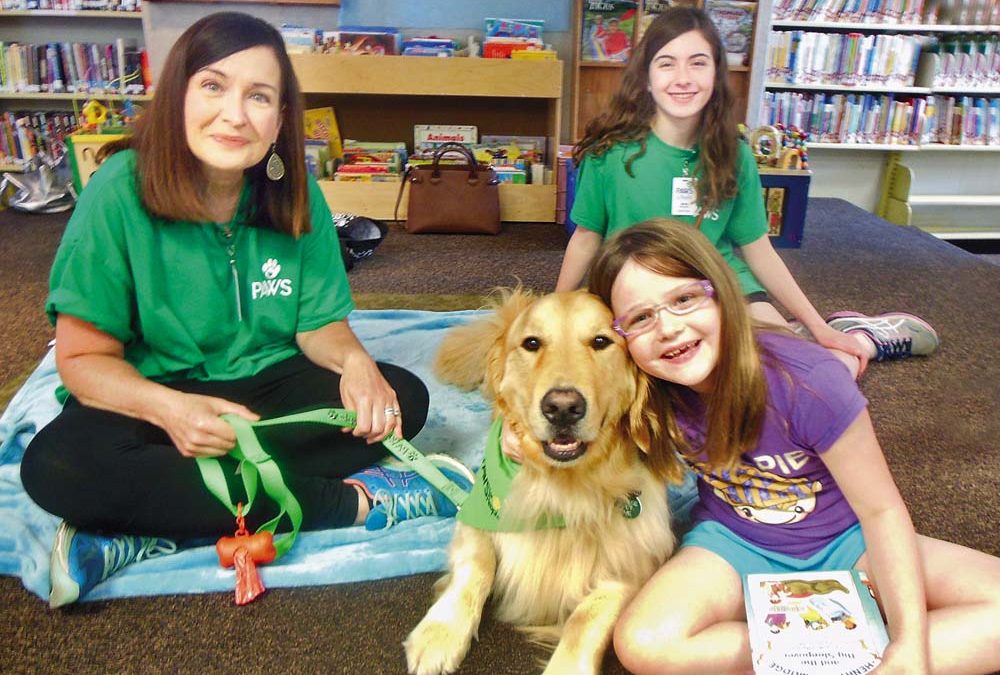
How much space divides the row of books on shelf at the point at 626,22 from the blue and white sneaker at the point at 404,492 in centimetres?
328

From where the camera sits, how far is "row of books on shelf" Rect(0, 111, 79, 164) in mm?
4508

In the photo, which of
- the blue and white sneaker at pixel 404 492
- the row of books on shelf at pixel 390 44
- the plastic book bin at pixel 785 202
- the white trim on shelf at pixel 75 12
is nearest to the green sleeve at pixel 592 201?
the blue and white sneaker at pixel 404 492

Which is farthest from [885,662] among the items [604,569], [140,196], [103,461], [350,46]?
[350,46]

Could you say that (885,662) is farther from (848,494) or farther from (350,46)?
(350,46)

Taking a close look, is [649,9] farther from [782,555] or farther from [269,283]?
[782,555]

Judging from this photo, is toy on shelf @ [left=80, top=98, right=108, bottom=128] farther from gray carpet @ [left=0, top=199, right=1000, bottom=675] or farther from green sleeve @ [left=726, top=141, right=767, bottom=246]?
green sleeve @ [left=726, top=141, right=767, bottom=246]

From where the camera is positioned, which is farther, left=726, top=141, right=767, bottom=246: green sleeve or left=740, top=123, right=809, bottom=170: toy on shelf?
left=740, top=123, right=809, bottom=170: toy on shelf

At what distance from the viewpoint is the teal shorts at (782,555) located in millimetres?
1194

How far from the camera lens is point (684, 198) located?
6.77 feet

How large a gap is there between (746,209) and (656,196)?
0.25m

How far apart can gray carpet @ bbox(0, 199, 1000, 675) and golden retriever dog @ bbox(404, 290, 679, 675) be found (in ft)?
0.21

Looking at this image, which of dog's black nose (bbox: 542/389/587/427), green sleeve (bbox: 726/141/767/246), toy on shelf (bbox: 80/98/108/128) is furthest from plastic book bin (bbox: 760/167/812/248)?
toy on shelf (bbox: 80/98/108/128)

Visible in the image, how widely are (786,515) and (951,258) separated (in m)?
3.08

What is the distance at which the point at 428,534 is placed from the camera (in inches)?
58.9
